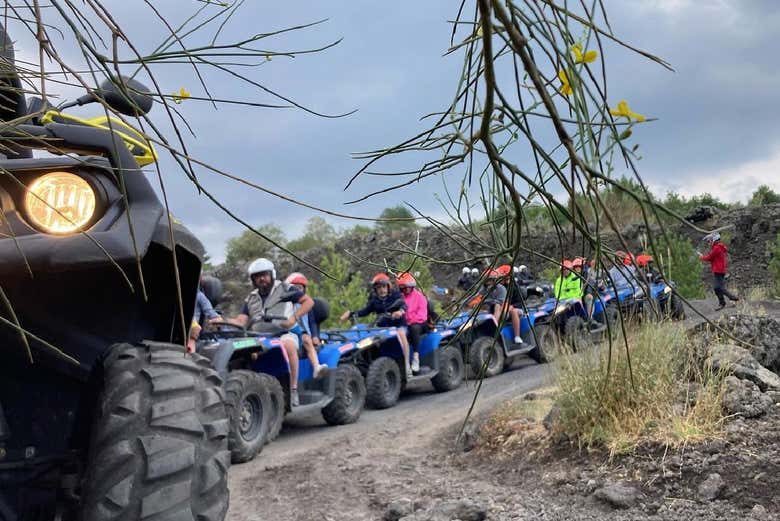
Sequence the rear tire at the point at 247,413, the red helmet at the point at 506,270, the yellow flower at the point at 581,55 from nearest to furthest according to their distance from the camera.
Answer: the yellow flower at the point at 581,55, the red helmet at the point at 506,270, the rear tire at the point at 247,413

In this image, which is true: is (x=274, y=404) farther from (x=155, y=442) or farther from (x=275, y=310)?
(x=155, y=442)

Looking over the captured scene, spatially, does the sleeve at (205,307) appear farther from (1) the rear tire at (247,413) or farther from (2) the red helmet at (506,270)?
(2) the red helmet at (506,270)

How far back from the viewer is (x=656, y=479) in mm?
4004

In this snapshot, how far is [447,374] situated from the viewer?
34.0 ft

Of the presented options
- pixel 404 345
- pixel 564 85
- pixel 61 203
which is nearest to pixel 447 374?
pixel 404 345

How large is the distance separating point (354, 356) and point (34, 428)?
256 inches

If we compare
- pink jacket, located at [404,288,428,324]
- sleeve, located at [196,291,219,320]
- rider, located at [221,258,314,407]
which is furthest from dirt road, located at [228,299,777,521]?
pink jacket, located at [404,288,428,324]

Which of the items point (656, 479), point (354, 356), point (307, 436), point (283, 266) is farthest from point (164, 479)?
point (283, 266)

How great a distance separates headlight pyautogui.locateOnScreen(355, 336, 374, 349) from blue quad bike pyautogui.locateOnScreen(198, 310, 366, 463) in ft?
0.50

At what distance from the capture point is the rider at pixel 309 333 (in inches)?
302

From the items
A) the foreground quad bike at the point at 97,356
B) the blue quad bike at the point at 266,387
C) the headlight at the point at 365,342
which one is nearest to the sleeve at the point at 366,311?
the headlight at the point at 365,342

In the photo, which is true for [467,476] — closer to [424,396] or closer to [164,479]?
[164,479]

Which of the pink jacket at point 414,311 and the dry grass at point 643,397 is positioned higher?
the pink jacket at point 414,311

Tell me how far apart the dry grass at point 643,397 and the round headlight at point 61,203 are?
305cm
